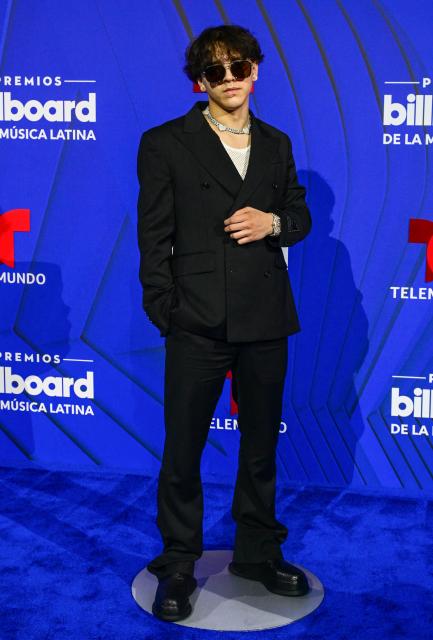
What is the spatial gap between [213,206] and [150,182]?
0.69 ft

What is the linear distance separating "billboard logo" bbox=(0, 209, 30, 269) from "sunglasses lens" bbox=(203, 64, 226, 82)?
1749mm

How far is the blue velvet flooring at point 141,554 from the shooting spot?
9.79ft

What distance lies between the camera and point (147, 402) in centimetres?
444

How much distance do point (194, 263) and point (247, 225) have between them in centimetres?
21

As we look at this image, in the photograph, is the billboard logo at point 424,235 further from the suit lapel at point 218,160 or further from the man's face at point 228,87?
the man's face at point 228,87

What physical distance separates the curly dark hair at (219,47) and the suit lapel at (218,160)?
156 millimetres

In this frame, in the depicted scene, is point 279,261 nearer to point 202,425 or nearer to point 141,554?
point 202,425

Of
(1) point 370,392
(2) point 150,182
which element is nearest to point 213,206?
(2) point 150,182

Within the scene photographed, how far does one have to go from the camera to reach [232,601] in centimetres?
313

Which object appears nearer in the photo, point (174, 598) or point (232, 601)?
point (174, 598)

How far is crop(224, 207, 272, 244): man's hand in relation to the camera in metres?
2.89

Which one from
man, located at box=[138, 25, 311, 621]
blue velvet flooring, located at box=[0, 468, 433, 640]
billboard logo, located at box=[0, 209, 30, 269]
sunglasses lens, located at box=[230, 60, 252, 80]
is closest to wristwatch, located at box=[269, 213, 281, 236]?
man, located at box=[138, 25, 311, 621]

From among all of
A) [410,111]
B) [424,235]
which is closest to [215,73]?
[410,111]

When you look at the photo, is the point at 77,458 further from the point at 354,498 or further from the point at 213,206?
the point at 213,206
